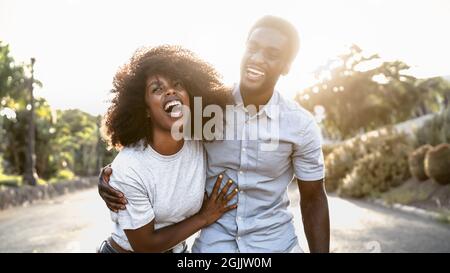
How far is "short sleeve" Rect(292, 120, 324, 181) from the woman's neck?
577 mm

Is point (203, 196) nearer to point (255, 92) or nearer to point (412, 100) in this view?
point (255, 92)

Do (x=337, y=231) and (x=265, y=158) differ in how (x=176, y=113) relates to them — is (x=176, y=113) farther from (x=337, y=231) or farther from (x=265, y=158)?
(x=337, y=231)

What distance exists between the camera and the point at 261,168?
9.42 ft

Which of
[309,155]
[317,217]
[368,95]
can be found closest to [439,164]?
[317,217]

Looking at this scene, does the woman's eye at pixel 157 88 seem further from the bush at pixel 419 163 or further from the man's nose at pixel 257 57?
the bush at pixel 419 163

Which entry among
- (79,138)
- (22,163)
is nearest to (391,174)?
(22,163)

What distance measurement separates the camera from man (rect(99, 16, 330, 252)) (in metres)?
2.86

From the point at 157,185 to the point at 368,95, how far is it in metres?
43.7

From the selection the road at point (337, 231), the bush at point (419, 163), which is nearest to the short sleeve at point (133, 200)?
the road at point (337, 231)

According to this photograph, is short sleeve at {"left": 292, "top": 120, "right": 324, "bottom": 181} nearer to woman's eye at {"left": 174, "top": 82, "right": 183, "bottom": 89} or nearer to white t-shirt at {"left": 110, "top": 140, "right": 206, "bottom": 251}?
white t-shirt at {"left": 110, "top": 140, "right": 206, "bottom": 251}

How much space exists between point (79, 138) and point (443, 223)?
4717cm

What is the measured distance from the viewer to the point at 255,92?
2.94 meters

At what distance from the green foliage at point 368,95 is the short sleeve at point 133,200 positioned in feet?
141

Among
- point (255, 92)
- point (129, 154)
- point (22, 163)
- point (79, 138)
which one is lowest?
point (79, 138)
